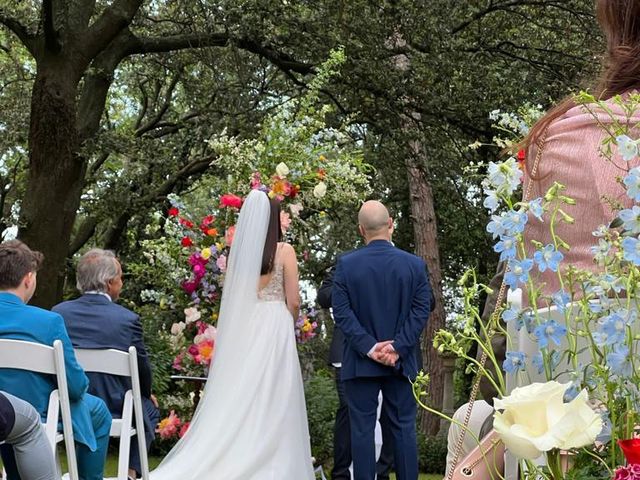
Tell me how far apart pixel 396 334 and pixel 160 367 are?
18.6 ft

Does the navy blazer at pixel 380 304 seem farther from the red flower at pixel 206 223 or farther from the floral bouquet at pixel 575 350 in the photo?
the floral bouquet at pixel 575 350

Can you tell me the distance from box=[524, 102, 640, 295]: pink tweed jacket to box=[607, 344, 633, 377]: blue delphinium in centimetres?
54

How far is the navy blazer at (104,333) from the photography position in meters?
6.30

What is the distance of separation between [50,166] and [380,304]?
5648 mm

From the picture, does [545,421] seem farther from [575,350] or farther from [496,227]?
[496,227]

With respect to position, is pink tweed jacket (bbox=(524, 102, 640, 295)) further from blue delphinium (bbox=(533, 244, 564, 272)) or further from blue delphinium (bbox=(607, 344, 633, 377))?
blue delphinium (bbox=(607, 344, 633, 377))

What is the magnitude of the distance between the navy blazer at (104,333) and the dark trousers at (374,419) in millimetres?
1546

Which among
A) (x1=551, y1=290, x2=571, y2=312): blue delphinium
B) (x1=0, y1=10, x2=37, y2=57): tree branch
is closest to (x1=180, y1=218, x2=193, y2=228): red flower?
(x1=0, y1=10, x2=37, y2=57): tree branch

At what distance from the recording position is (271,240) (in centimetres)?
811

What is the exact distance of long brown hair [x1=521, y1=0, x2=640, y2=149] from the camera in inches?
76.6

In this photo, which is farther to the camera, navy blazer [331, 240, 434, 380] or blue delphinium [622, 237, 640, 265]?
navy blazer [331, 240, 434, 380]

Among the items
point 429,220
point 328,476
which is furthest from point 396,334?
point 429,220

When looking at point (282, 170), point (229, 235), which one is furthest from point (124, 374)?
point (282, 170)

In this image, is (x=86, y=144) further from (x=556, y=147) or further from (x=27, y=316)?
(x=556, y=147)
